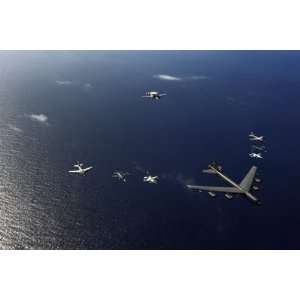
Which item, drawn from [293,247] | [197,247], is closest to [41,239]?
[197,247]
